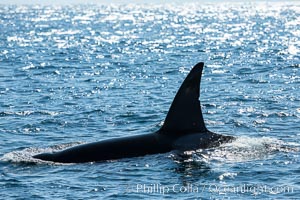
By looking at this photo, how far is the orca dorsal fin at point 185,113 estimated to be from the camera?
21.1 m

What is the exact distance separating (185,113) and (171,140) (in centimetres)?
83

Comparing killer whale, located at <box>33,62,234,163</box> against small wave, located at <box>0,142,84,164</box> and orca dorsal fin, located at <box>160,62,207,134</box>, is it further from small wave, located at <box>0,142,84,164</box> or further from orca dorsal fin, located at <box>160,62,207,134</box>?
small wave, located at <box>0,142,84,164</box>

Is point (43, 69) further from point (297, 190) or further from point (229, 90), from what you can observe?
point (297, 190)

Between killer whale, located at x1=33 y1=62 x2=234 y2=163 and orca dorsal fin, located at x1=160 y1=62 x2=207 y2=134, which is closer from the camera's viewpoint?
killer whale, located at x1=33 y1=62 x2=234 y2=163

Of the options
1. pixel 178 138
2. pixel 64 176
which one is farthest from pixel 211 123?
pixel 64 176

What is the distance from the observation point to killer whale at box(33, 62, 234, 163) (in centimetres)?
2070

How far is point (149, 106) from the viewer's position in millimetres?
31859

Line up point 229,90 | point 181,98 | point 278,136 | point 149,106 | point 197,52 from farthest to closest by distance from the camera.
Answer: point 197,52 < point 229,90 < point 149,106 < point 278,136 < point 181,98

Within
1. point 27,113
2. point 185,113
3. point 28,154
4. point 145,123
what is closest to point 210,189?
point 185,113

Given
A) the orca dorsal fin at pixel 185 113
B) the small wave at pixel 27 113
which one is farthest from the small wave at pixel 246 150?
the small wave at pixel 27 113

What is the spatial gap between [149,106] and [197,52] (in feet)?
114

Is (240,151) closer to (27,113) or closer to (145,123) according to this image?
Answer: (145,123)

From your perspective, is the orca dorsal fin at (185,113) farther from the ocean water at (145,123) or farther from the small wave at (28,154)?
the small wave at (28,154)

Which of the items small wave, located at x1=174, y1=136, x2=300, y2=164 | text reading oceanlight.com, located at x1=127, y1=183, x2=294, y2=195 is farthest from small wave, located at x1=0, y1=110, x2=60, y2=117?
text reading oceanlight.com, located at x1=127, y1=183, x2=294, y2=195
